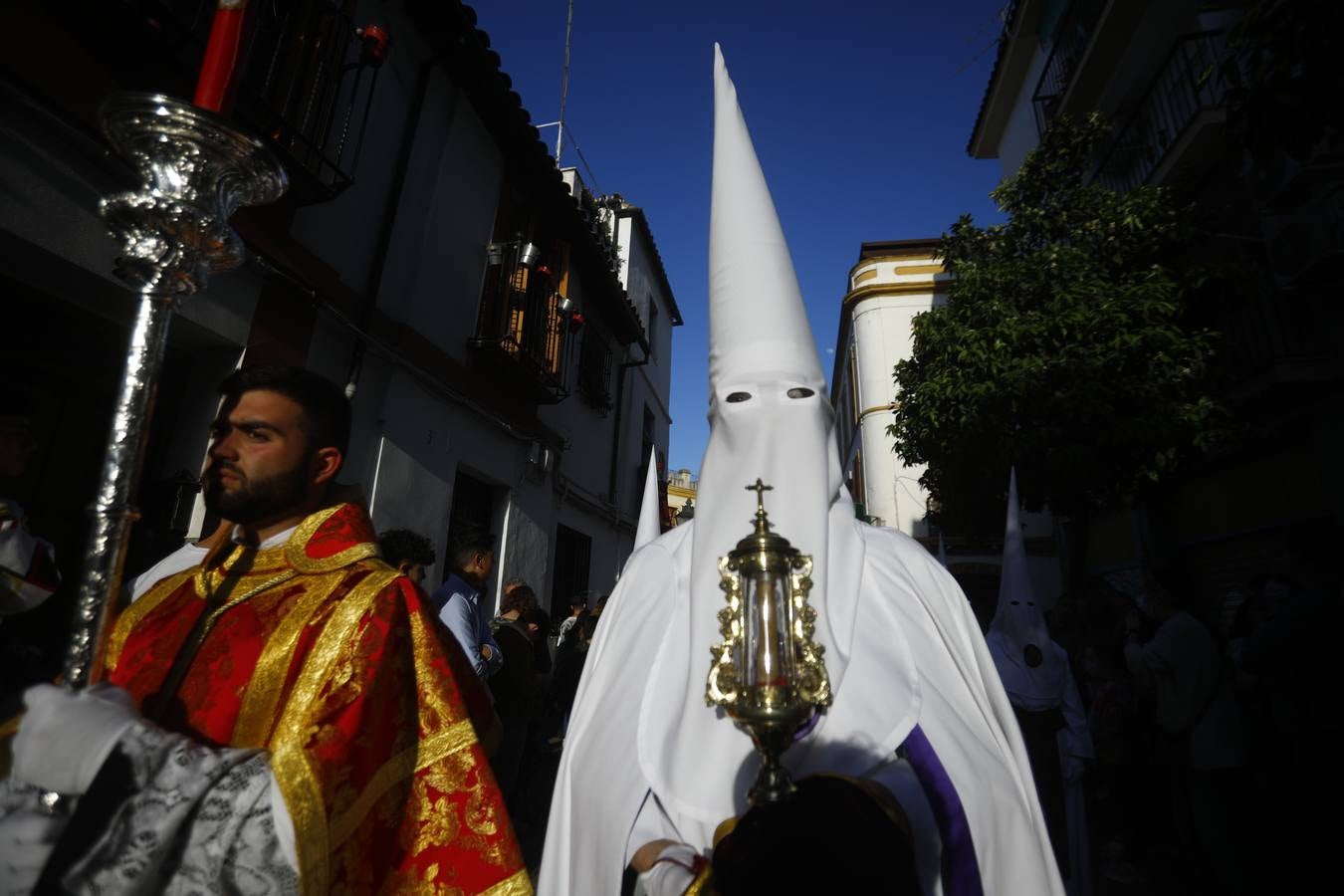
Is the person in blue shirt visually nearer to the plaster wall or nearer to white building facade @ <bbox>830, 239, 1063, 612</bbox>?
white building facade @ <bbox>830, 239, 1063, 612</bbox>

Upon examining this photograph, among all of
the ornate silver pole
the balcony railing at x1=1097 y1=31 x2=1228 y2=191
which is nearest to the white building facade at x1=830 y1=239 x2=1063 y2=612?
→ the balcony railing at x1=1097 y1=31 x2=1228 y2=191

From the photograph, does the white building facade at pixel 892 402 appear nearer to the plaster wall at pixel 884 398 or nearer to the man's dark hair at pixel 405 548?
the plaster wall at pixel 884 398

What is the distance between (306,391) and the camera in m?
1.70

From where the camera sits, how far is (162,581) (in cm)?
175

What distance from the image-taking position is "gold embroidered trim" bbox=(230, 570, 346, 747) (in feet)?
4.48

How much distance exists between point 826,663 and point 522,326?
695 centimetres

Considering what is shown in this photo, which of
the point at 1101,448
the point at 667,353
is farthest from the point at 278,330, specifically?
the point at 667,353

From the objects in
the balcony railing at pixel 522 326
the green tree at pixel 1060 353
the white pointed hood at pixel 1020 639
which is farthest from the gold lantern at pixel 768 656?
the green tree at pixel 1060 353

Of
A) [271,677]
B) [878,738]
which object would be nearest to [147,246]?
[271,677]

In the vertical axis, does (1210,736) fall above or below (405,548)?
below

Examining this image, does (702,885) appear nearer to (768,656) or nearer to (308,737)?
(768,656)

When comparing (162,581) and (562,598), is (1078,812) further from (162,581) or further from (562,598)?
(562,598)

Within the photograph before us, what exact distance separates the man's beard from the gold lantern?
113cm

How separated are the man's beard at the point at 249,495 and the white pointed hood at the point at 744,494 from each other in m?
1.03
